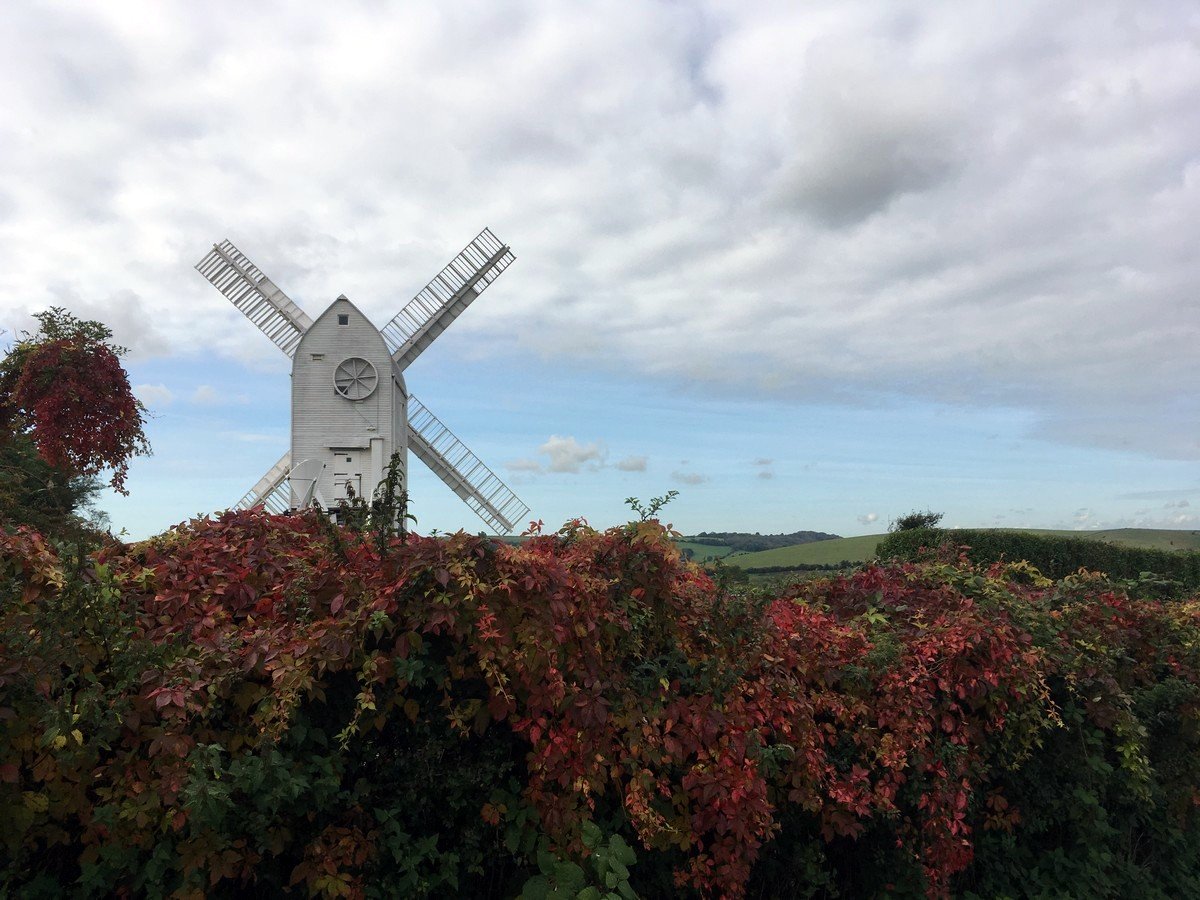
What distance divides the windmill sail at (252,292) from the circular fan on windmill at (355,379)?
3848 mm

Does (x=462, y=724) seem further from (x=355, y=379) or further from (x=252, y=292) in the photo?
(x=252, y=292)

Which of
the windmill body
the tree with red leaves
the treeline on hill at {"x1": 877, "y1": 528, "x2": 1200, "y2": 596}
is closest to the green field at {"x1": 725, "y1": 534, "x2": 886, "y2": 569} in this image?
the treeline on hill at {"x1": 877, "y1": 528, "x2": 1200, "y2": 596}

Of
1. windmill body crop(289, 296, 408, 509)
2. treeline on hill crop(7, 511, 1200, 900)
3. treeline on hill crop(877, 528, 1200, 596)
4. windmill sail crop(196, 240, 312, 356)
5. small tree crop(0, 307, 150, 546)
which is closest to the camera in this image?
treeline on hill crop(7, 511, 1200, 900)

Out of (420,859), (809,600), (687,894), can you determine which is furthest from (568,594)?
(809,600)

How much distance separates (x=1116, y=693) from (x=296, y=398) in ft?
53.7

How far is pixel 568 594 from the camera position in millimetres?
3240

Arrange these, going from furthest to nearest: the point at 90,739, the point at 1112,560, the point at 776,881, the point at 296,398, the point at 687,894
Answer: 1. the point at 296,398
2. the point at 1112,560
3. the point at 776,881
4. the point at 687,894
5. the point at 90,739

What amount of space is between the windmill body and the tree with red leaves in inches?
145

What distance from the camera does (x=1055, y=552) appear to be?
1614cm

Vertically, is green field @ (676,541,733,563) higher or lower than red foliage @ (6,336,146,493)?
lower

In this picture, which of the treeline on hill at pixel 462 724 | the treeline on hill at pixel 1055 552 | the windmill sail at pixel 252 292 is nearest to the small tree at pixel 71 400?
the windmill sail at pixel 252 292

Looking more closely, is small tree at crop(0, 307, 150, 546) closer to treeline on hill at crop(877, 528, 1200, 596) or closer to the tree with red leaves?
the tree with red leaves

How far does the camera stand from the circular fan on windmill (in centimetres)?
1816

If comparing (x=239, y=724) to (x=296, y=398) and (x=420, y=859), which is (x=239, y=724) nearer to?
(x=420, y=859)
